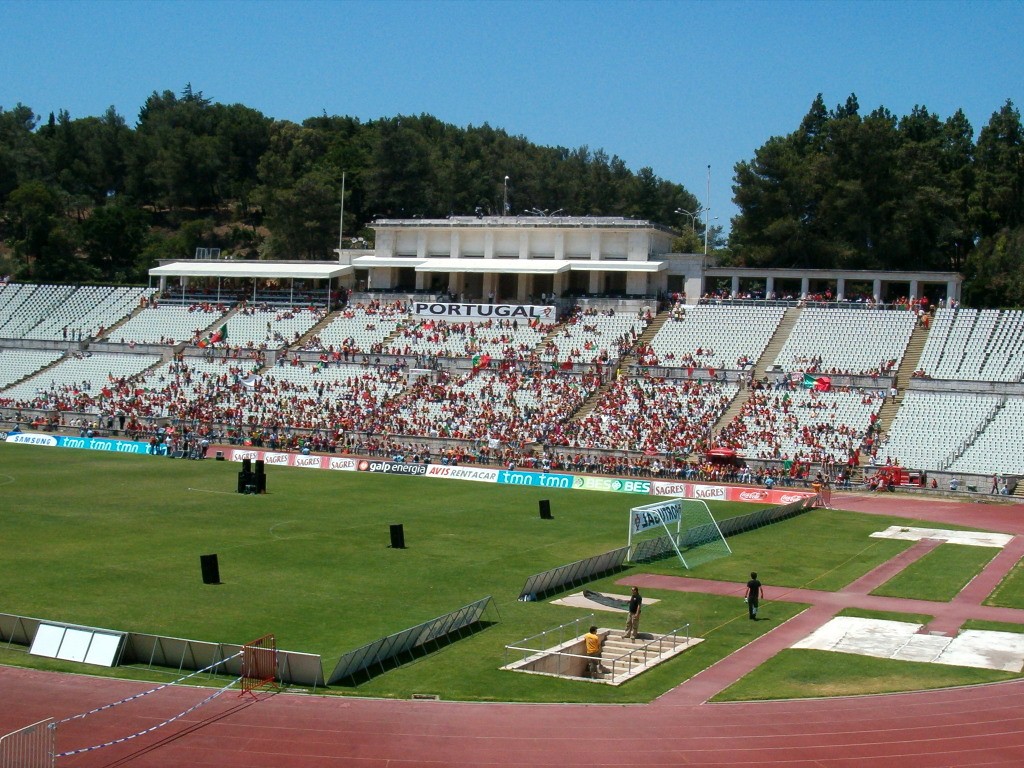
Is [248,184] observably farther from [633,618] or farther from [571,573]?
[633,618]

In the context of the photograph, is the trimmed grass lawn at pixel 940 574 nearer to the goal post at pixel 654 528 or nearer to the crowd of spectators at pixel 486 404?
the goal post at pixel 654 528

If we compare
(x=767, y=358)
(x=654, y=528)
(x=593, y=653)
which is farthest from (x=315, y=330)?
(x=593, y=653)

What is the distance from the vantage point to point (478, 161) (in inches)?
5212

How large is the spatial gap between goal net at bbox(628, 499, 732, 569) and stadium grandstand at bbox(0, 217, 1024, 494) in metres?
20.8

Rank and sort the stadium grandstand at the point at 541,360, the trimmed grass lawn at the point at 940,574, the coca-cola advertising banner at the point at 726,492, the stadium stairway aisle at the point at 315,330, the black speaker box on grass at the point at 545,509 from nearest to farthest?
the trimmed grass lawn at the point at 940,574 < the black speaker box on grass at the point at 545,509 < the coca-cola advertising banner at the point at 726,492 < the stadium grandstand at the point at 541,360 < the stadium stairway aisle at the point at 315,330

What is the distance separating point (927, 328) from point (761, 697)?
5714cm

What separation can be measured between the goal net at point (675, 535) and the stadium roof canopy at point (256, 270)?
56.7 m

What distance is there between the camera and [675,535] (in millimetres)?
41562

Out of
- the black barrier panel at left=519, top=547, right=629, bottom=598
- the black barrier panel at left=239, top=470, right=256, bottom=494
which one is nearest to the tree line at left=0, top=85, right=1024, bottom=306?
the black barrier panel at left=239, top=470, right=256, bottom=494

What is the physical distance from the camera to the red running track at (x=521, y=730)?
2038 cm

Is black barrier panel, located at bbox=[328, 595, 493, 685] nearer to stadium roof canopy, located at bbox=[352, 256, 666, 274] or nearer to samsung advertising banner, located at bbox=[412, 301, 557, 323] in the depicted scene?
samsung advertising banner, located at bbox=[412, 301, 557, 323]

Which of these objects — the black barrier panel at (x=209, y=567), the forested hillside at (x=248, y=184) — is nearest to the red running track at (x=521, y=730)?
the black barrier panel at (x=209, y=567)

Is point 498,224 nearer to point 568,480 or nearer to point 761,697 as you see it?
point 568,480

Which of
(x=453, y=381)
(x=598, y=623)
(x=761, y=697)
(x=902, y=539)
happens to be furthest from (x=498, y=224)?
(x=761, y=697)
